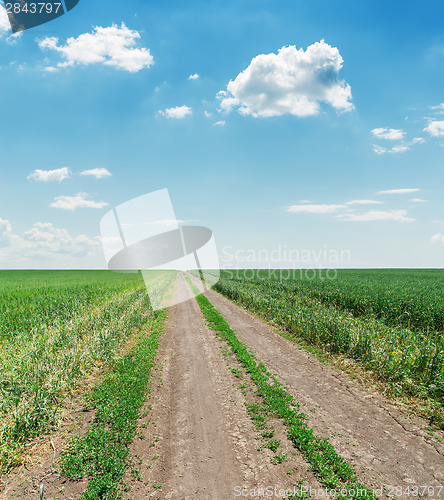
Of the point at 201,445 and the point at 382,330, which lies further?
the point at 382,330

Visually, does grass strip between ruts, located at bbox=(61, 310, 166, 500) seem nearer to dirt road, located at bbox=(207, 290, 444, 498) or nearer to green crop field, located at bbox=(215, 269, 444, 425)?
dirt road, located at bbox=(207, 290, 444, 498)

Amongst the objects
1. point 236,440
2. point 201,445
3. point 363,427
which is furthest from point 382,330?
point 201,445

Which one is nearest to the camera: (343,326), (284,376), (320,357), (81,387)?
(81,387)

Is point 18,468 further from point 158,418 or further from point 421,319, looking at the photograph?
point 421,319

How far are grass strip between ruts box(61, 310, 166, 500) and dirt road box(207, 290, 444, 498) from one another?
12.5ft

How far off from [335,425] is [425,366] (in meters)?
3.65

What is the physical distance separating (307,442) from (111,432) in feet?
12.2

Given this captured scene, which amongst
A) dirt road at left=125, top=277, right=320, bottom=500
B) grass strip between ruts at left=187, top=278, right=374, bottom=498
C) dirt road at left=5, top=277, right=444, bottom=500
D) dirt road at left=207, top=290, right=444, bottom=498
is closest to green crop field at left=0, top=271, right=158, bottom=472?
dirt road at left=5, top=277, right=444, bottom=500

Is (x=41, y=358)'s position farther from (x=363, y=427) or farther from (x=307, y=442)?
(x=363, y=427)

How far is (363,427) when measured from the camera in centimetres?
618

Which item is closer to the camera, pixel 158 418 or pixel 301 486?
pixel 301 486

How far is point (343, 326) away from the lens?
37.3ft

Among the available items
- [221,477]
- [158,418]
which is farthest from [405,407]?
[158,418]

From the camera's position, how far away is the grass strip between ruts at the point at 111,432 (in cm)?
454
